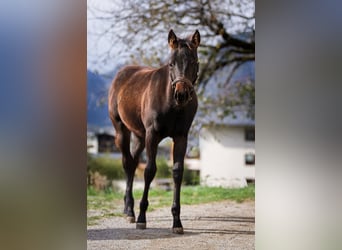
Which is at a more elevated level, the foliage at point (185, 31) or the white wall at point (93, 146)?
the foliage at point (185, 31)

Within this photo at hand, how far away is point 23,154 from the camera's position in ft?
10.2

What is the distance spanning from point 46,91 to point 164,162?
0.83 meters

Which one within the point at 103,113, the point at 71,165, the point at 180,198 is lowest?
the point at 180,198

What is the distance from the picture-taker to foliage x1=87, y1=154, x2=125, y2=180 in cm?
340

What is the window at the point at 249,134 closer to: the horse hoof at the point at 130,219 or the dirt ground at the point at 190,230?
the dirt ground at the point at 190,230

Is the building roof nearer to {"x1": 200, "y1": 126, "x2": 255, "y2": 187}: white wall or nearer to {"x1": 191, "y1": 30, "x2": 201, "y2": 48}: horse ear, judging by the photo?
{"x1": 200, "y1": 126, "x2": 255, "y2": 187}: white wall

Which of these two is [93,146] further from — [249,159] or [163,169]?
[249,159]

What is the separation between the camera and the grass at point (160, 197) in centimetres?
337

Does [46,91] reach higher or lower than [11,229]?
higher

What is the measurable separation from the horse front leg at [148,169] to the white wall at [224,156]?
0.30 metres

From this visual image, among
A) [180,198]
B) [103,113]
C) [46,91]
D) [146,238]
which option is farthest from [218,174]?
[46,91]

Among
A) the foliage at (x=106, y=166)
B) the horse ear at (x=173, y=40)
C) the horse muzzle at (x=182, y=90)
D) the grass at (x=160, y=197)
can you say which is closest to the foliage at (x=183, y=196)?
the grass at (x=160, y=197)

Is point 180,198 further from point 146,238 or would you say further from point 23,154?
point 23,154

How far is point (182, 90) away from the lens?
3.32 metres
